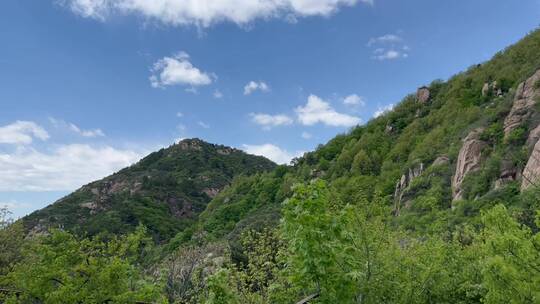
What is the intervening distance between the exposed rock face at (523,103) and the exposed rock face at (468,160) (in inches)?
97.6

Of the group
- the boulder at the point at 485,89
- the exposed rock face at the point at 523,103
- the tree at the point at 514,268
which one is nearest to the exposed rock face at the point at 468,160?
the exposed rock face at the point at 523,103

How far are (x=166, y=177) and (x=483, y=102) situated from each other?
86.6 m

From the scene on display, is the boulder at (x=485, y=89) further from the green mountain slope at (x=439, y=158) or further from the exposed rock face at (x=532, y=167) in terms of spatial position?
the exposed rock face at (x=532, y=167)

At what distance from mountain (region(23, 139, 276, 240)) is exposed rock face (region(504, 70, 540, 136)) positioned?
5151cm

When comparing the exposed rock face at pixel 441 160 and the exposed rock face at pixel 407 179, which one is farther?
the exposed rock face at pixel 407 179

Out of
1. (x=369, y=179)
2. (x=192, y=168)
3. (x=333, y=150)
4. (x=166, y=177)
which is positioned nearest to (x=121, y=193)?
(x=166, y=177)

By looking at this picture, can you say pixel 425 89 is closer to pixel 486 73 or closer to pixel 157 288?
pixel 486 73

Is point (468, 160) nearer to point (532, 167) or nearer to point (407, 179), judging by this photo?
point (532, 167)

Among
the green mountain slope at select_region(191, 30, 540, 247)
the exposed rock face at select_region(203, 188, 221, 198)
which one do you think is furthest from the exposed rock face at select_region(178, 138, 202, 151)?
the green mountain slope at select_region(191, 30, 540, 247)

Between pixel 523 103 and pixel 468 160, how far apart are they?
273 inches

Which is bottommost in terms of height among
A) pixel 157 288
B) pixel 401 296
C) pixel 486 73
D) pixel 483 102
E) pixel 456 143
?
pixel 401 296

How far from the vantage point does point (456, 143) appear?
48.1 metres

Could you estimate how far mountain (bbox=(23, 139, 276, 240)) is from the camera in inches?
3588

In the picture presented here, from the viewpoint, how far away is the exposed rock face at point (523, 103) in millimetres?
37156
